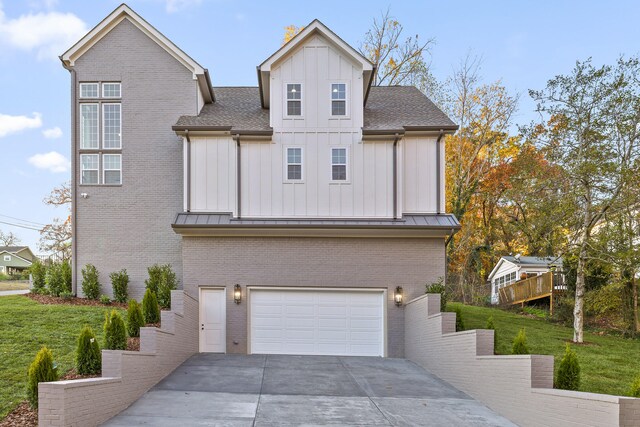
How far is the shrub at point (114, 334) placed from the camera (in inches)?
356

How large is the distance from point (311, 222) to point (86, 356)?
6.99 metres

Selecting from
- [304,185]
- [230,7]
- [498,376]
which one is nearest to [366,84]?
[304,185]

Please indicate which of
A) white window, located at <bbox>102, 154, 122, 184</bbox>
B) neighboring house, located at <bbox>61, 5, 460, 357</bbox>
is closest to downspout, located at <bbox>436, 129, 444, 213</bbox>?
neighboring house, located at <bbox>61, 5, 460, 357</bbox>

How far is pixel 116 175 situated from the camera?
14727mm

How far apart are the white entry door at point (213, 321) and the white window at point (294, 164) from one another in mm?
4075

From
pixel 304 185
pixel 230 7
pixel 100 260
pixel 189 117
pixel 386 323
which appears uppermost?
pixel 230 7

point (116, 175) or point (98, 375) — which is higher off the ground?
point (116, 175)

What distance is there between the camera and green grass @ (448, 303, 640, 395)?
10031 millimetres

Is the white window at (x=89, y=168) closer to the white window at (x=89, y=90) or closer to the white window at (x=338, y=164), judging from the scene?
the white window at (x=89, y=90)

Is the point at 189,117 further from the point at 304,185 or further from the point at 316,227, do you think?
the point at 316,227

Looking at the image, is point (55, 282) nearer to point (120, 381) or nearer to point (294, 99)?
point (120, 381)

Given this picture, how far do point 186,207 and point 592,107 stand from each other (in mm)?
13671

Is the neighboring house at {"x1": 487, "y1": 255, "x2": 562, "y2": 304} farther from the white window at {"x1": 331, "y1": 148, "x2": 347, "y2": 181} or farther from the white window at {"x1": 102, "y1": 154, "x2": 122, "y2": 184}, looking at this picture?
the white window at {"x1": 102, "y1": 154, "x2": 122, "y2": 184}

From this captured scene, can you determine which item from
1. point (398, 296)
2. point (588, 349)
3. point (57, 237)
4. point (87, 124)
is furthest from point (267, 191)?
point (57, 237)
